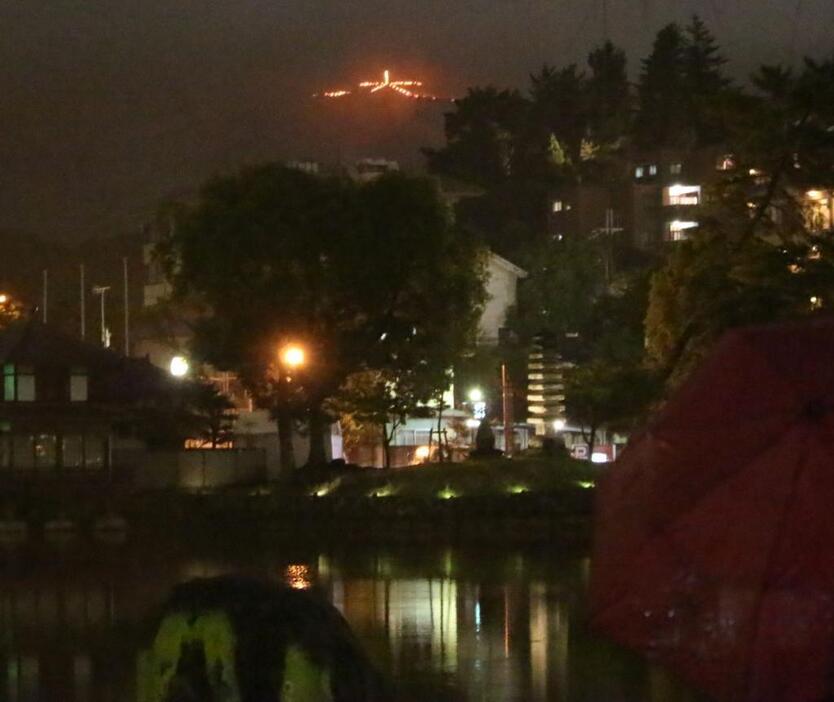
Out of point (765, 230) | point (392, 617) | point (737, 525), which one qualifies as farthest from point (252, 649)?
point (765, 230)

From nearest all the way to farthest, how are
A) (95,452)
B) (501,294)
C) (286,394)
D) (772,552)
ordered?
(772,552) < (286,394) < (95,452) < (501,294)

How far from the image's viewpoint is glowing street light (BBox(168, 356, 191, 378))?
4962cm

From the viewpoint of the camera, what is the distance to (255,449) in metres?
47.2

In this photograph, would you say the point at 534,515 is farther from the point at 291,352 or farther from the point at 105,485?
the point at 105,485

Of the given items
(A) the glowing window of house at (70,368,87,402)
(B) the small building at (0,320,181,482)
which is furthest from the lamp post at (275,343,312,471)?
(A) the glowing window of house at (70,368,87,402)

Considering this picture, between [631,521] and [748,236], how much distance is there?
80.7 feet

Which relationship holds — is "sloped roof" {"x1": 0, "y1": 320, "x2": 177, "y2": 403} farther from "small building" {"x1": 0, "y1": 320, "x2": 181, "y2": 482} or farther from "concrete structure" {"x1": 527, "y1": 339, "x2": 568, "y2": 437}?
"concrete structure" {"x1": 527, "y1": 339, "x2": 568, "y2": 437}

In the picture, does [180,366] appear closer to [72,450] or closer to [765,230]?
[72,450]

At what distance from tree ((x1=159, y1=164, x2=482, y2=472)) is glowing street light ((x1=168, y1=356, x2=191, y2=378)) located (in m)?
5.93

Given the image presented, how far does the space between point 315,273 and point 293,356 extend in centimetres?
243

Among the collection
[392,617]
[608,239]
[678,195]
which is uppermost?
[678,195]

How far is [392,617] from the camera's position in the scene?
20688mm

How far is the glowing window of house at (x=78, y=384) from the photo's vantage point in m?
46.8

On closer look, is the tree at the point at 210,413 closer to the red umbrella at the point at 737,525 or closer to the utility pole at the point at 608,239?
the utility pole at the point at 608,239
